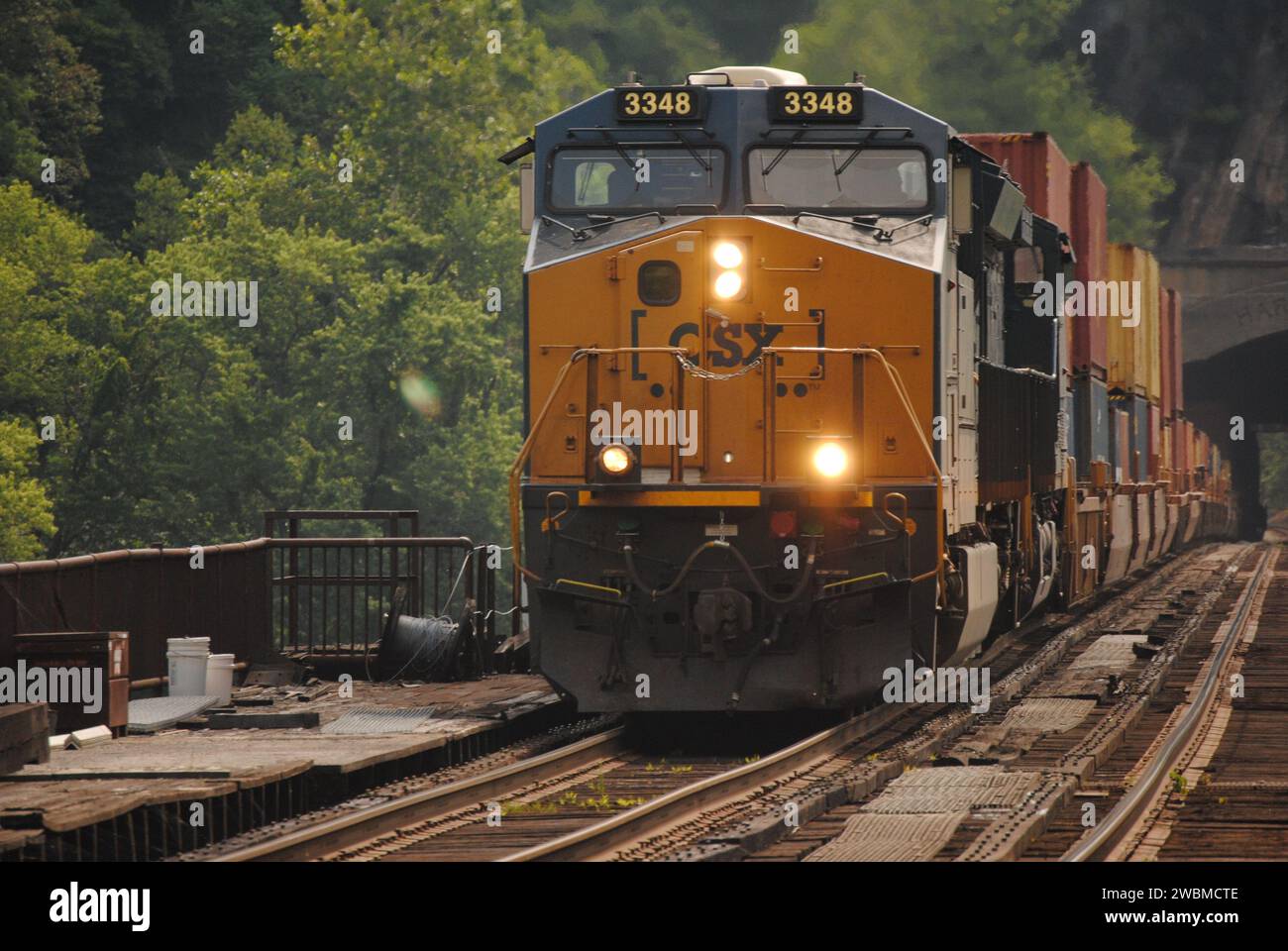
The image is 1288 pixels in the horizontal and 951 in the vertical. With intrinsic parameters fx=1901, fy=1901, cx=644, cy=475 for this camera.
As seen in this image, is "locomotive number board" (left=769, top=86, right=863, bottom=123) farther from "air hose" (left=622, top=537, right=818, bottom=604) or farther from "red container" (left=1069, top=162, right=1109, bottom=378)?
"red container" (left=1069, top=162, right=1109, bottom=378)

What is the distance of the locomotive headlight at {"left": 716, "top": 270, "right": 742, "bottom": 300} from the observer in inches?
481

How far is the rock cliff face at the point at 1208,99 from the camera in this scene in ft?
219

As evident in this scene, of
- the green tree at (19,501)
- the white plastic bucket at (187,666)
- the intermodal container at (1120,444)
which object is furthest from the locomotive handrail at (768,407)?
the green tree at (19,501)

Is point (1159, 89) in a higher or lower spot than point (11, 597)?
higher

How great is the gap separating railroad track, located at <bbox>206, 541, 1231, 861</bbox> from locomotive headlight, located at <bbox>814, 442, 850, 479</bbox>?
63.8 inches

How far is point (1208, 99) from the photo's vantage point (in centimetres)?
6894

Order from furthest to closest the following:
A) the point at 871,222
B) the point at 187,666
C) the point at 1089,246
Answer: the point at 1089,246 < the point at 187,666 < the point at 871,222

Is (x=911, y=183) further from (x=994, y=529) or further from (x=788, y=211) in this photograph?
(x=994, y=529)

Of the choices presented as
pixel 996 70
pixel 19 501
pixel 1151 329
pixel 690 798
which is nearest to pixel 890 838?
pixel 690 798

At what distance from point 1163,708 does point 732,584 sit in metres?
3.92

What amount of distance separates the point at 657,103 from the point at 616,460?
8.50ft

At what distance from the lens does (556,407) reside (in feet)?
40.4

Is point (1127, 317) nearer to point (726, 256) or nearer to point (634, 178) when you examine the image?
point (634, 178)
